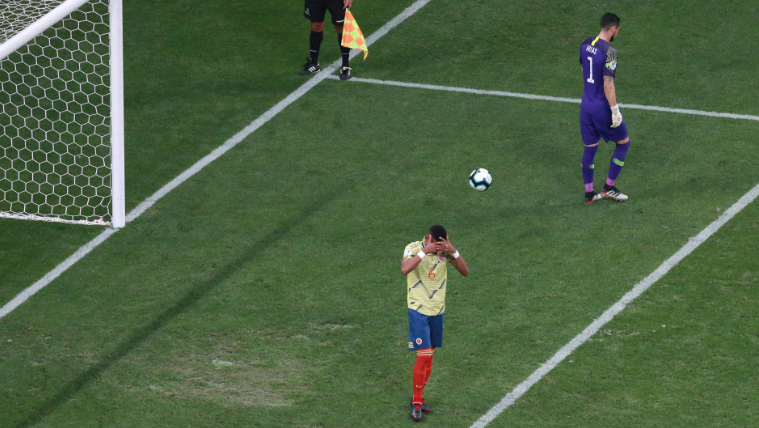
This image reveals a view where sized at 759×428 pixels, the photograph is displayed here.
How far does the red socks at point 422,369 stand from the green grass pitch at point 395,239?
12.5 inches

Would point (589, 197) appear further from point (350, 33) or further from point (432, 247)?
point (432, 247)

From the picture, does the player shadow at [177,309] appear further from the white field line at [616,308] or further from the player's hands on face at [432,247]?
the white field line at [616,308]

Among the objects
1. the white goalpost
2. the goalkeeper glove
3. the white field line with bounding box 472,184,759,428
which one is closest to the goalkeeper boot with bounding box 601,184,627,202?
the goalkeeper glove

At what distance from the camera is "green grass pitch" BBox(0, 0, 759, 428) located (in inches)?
353

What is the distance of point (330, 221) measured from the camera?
1187 centimetres

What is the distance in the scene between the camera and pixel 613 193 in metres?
12.2

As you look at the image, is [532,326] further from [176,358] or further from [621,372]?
[176,358]

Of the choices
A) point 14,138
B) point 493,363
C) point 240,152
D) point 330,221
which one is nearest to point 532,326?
point 493,363

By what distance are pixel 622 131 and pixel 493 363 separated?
12.6 feet

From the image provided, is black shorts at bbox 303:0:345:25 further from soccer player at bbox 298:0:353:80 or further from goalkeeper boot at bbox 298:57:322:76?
goalkeeper boot at bbox 298:57:322:76

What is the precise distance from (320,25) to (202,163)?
10.2 ft

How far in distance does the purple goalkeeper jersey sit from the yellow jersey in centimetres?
408

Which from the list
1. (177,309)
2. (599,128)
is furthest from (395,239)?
(599,128)

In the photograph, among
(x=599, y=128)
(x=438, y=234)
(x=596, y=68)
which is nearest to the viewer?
(x=438, y=234)
